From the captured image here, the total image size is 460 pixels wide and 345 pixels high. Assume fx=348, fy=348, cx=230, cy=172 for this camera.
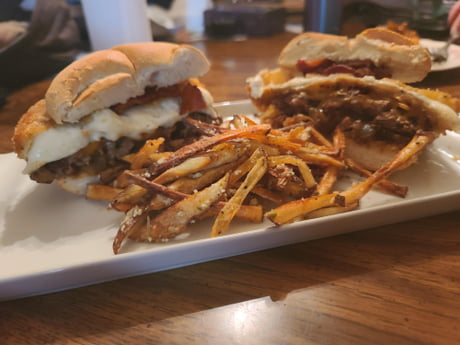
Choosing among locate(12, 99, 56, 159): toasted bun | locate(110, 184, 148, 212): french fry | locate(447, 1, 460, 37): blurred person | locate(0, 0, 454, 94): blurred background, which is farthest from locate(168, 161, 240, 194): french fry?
locate(447, 1, 460, 37): blurred person

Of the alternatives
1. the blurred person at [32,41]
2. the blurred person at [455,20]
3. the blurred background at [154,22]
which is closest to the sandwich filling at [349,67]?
the blurred background at [154,22]

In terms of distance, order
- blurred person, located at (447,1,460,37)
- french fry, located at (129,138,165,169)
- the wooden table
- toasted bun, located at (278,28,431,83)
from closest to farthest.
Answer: the wooden table
french fry, located at (129,138,165,169)
toasted bun, located at (278,28,431,83)
blurred person, located at (447,1,460,37)

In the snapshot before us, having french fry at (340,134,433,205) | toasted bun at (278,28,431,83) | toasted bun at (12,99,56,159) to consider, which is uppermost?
toasted bun at (278,28,431,83)

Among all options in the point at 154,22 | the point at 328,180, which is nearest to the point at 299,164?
the point at 328,180

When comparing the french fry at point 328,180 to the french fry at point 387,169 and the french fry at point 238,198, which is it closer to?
the french fry at point 387,169

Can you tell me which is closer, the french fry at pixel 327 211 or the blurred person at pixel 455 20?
the french fry at pixel 327 211

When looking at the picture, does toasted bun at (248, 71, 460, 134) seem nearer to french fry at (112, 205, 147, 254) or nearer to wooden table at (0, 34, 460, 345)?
wooden table at (0, 34, 460, 345)

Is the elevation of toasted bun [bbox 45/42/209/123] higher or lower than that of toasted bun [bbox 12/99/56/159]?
higher
